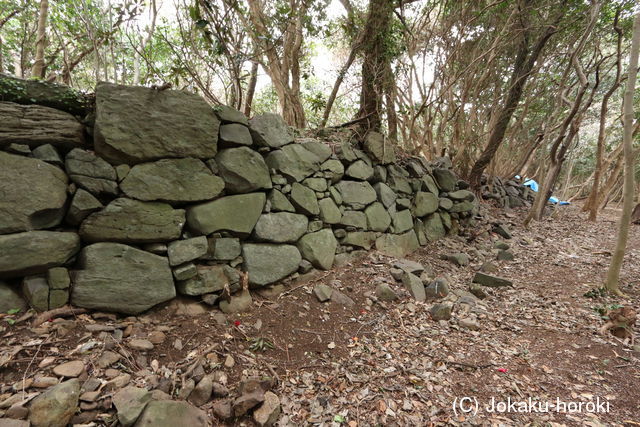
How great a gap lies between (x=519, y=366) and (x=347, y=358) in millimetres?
1411

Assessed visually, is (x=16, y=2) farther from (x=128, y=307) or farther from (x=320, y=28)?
(x=128, y=307)

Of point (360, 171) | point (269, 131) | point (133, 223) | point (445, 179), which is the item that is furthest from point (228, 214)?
point (445, 179)

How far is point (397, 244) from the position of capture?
433cm

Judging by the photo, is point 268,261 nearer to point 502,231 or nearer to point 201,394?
point 201,394

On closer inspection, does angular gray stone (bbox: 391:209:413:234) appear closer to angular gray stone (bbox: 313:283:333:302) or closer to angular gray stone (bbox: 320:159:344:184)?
angular gray stone (bbox: 320:159:344:184)

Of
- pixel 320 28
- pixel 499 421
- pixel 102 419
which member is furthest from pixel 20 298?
pixel 320 28

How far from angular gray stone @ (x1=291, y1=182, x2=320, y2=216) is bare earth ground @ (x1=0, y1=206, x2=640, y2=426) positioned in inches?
31.1

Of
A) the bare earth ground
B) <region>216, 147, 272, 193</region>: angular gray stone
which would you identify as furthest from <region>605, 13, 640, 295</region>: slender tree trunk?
<region>216, 147, 272, 193</region>: angular gray stone

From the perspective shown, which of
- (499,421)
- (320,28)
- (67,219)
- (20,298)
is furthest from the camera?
(320,28)

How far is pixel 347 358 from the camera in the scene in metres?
2.34

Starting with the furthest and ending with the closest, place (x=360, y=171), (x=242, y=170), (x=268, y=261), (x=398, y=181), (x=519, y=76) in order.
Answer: (x=519, y=76) → (x=398, y=181) → (x=360, y=171) → (x=268, y=261) → (x=242, y=170)

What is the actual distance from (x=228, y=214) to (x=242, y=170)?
477mm

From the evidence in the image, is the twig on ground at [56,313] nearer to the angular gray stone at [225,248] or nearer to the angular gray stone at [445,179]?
the angular gray stone at [225,248]

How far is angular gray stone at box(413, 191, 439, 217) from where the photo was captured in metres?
4.82
